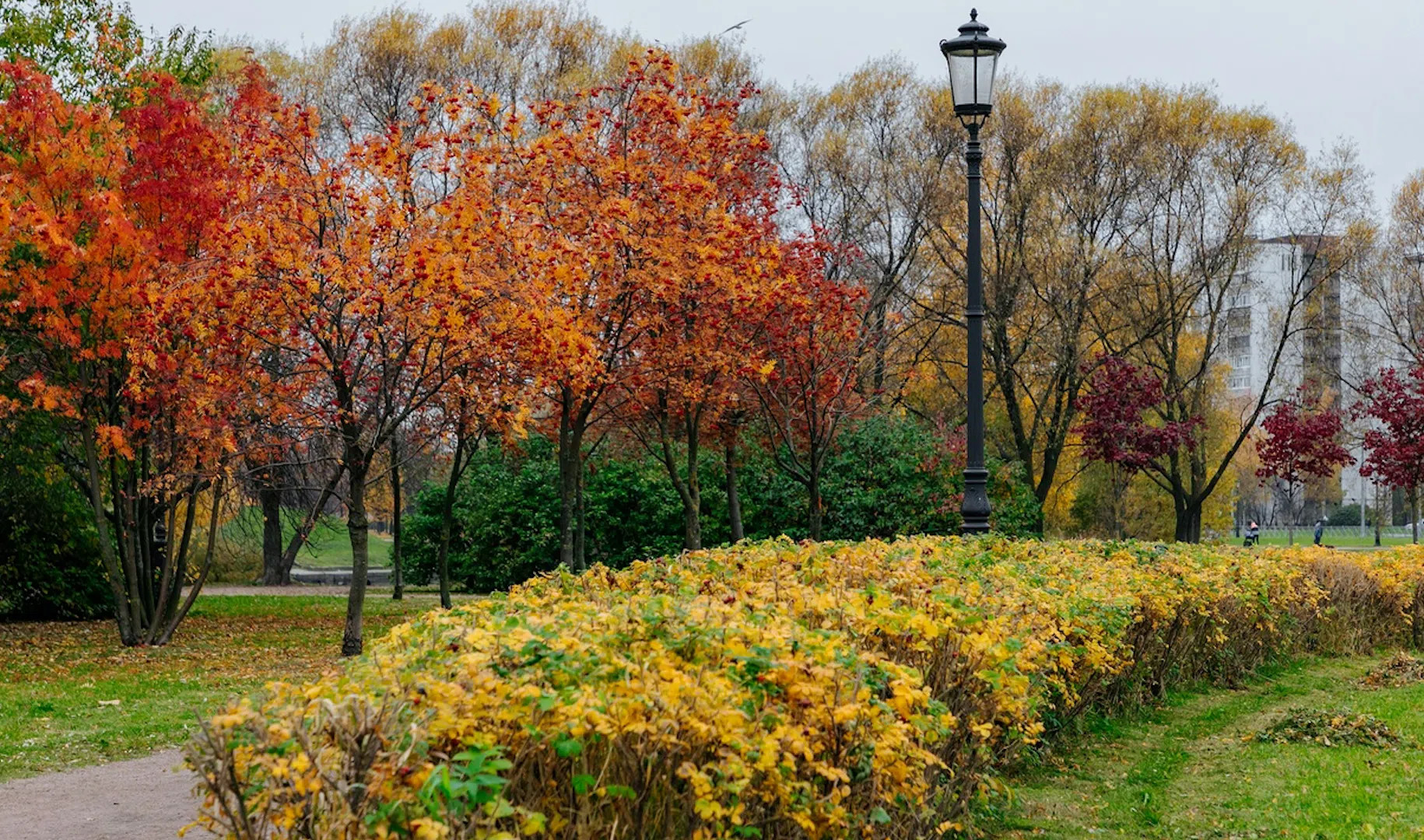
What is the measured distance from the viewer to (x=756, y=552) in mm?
8656

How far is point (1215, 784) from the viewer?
24.8ft

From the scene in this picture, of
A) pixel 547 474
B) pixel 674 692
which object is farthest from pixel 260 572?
pixel 674 692

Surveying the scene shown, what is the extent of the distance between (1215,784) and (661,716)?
16.4 ft

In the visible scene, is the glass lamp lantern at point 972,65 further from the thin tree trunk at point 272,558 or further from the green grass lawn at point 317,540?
the thin tree trunk at point 272,558

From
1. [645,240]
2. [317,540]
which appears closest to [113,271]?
[645,240]

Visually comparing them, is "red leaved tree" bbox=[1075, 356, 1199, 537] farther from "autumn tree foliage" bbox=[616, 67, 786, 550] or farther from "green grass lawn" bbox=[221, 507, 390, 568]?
"green grass lawn" bbox=[221, 507, 390, 568]

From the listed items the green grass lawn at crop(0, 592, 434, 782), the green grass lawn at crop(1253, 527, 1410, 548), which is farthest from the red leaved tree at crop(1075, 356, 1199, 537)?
the green grass lawn at crop(1253, 527, 1410, 548)

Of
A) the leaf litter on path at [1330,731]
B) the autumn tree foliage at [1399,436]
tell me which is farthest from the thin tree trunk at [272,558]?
the leaf litter on path at [1330,731]

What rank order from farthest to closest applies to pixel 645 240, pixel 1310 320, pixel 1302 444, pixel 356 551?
pixel 1310 320, pixel 1302 444, pixel 645 240, pixel 356 551

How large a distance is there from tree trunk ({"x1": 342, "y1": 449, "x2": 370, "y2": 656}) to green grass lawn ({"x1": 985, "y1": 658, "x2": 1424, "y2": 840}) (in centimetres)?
768

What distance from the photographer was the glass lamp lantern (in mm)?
11961

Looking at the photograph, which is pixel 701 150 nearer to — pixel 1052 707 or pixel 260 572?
pixel 1052 707

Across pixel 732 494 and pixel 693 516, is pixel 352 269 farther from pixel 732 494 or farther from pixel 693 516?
pixel 732 494

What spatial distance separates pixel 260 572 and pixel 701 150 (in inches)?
899
